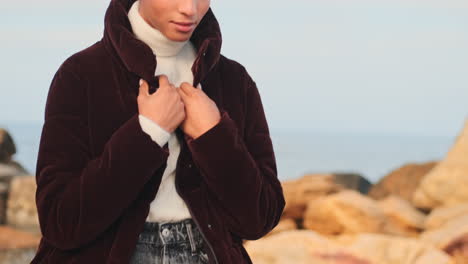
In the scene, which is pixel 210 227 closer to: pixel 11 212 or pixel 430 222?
pixel 430 222

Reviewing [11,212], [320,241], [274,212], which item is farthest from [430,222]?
[274,212]

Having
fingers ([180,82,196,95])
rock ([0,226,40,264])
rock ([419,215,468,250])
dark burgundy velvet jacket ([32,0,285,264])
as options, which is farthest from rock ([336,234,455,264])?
fingers ([180,82,196,95])

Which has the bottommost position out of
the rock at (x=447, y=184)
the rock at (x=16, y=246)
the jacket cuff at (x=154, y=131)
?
the rock at (x=16, y=246)

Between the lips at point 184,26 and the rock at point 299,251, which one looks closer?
the lips at point 184,26

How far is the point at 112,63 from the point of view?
3.19 meters

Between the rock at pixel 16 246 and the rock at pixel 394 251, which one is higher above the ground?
the rock at pixel 394 251

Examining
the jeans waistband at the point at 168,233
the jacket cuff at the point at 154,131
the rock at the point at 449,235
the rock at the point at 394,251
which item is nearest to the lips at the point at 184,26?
the jacket cuff at the point at 154,131

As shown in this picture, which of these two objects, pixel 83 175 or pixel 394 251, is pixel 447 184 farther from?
pixel 83 175

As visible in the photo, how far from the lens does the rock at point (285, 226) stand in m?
11.3

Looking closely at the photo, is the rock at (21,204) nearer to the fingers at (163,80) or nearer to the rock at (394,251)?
the rock at (394,251)

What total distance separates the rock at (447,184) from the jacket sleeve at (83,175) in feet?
34.3

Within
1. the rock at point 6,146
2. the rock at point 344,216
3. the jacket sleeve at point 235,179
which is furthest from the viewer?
the rock at point 6,146

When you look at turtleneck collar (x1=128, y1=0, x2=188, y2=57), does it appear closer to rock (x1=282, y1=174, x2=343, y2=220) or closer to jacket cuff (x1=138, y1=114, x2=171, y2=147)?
jacket cuff (x1=138, y1=114, x2=171, y2=147)

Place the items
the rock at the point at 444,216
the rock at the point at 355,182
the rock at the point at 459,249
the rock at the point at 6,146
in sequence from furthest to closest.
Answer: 1. the rock at the point at 355,182
2. the rock at the point at 6,146
3. the rock at the point at 444,216
4. the rock at the point at 459,249
